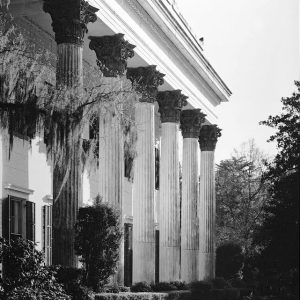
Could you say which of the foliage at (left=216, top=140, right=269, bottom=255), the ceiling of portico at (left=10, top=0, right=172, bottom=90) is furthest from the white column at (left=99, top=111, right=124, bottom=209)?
the foliage at (left=216, top=140, right=269, bottom=255)

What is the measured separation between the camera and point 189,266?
1598 inches

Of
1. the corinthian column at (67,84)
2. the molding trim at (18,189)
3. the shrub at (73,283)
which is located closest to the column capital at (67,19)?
the corinthian column at (67,84)

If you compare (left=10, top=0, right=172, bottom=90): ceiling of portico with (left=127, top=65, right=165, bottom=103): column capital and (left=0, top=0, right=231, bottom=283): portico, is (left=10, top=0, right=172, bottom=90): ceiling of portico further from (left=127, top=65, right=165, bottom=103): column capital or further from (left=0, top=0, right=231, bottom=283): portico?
(left=127, top=65, right=165, bottom=103): column capital

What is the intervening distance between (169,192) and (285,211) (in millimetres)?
14013

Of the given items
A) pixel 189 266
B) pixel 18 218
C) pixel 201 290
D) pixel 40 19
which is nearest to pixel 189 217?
pixel 189 266

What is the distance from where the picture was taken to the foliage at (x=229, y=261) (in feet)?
153

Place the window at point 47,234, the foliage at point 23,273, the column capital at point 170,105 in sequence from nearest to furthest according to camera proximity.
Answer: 1. the foliage at point 23,273
2. the window at point 47,234
3. the column capital at point 170,105

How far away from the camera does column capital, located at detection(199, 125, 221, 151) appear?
151ft

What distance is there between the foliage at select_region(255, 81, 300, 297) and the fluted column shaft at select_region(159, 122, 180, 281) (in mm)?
10303

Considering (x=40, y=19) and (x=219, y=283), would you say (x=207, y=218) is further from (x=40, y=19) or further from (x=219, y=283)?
(x=40, y=19)

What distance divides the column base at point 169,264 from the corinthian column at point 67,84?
13747mm

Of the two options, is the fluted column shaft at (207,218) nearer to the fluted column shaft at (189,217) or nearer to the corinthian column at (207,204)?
the corinthian column at (207,204)

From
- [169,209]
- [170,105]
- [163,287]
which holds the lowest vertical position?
[163,287]

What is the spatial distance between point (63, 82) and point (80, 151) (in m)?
2.54
